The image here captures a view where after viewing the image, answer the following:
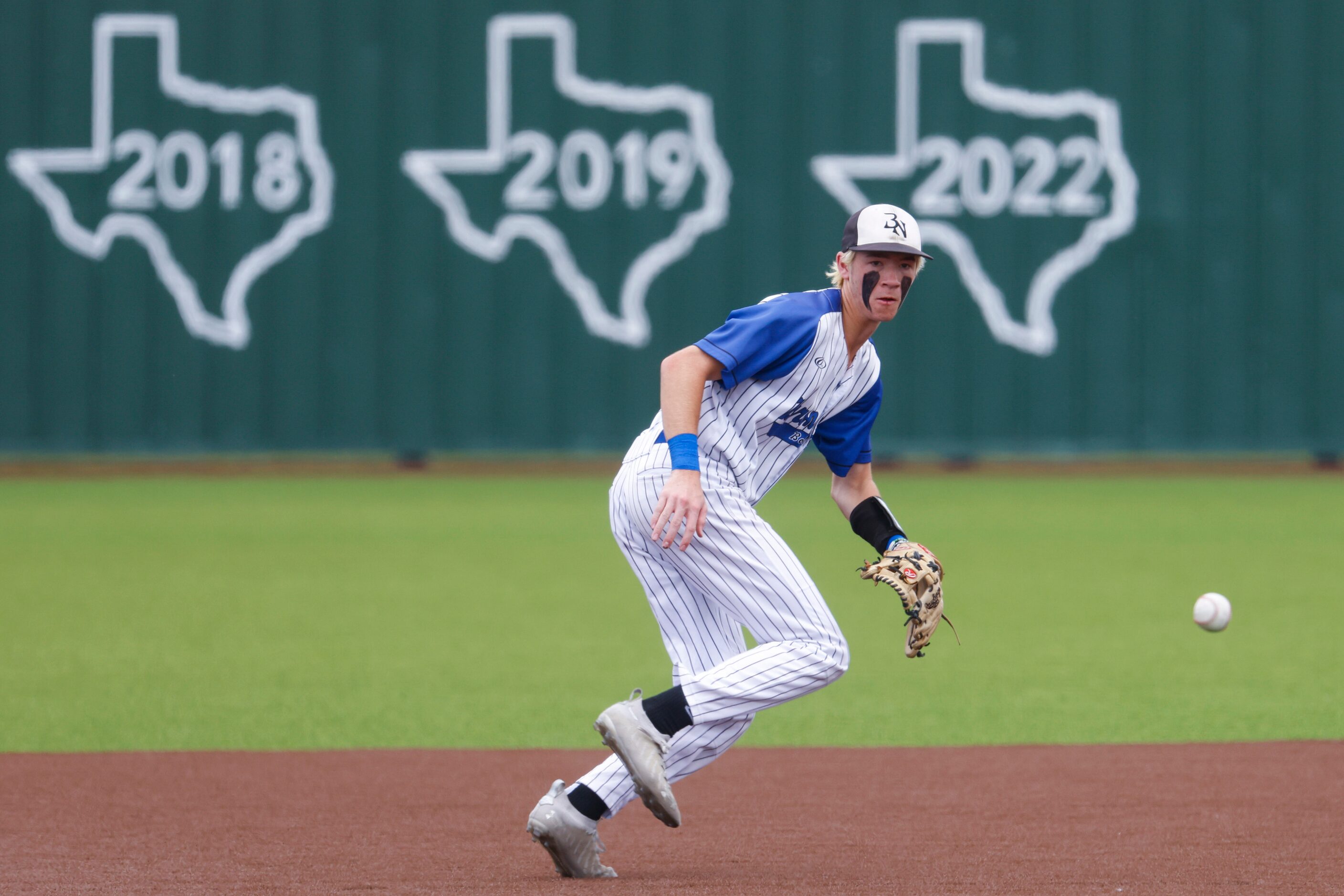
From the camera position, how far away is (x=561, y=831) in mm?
3945

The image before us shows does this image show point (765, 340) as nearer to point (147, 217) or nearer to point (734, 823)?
point (734, 823)

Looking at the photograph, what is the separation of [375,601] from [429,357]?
6.65 meters

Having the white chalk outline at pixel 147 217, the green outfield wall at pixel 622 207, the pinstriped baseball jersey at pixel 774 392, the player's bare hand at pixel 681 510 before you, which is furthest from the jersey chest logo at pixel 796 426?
the white chalk outline at pixel 147 217

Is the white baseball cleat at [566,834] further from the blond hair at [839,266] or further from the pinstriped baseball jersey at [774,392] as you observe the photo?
the blond hair at [839,266]

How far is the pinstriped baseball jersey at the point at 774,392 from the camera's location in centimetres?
397

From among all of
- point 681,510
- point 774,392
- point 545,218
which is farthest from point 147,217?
point 681,510

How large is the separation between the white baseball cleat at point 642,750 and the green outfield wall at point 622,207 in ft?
37.9

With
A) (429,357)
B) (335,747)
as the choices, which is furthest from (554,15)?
(335,747)

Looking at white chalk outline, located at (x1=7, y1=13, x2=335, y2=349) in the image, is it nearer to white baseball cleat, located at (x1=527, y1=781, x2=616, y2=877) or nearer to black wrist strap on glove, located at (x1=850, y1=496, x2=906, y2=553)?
black wrist strap on glove, located at (x1=850, y1=496, x2=906, y2=553)

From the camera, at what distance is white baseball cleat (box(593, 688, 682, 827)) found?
12.0ft

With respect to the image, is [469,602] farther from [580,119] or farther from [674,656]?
[580,119]

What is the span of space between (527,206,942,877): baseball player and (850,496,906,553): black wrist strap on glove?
3.0 inches

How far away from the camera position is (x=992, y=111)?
49.9ft

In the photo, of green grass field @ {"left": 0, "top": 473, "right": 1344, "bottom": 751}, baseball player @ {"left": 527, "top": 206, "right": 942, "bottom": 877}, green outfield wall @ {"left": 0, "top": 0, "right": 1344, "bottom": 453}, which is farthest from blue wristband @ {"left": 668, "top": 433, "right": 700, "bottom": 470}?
green outfield wall @ {"left": 0, "top": 0, "right": 1344, "bottom": 453}
